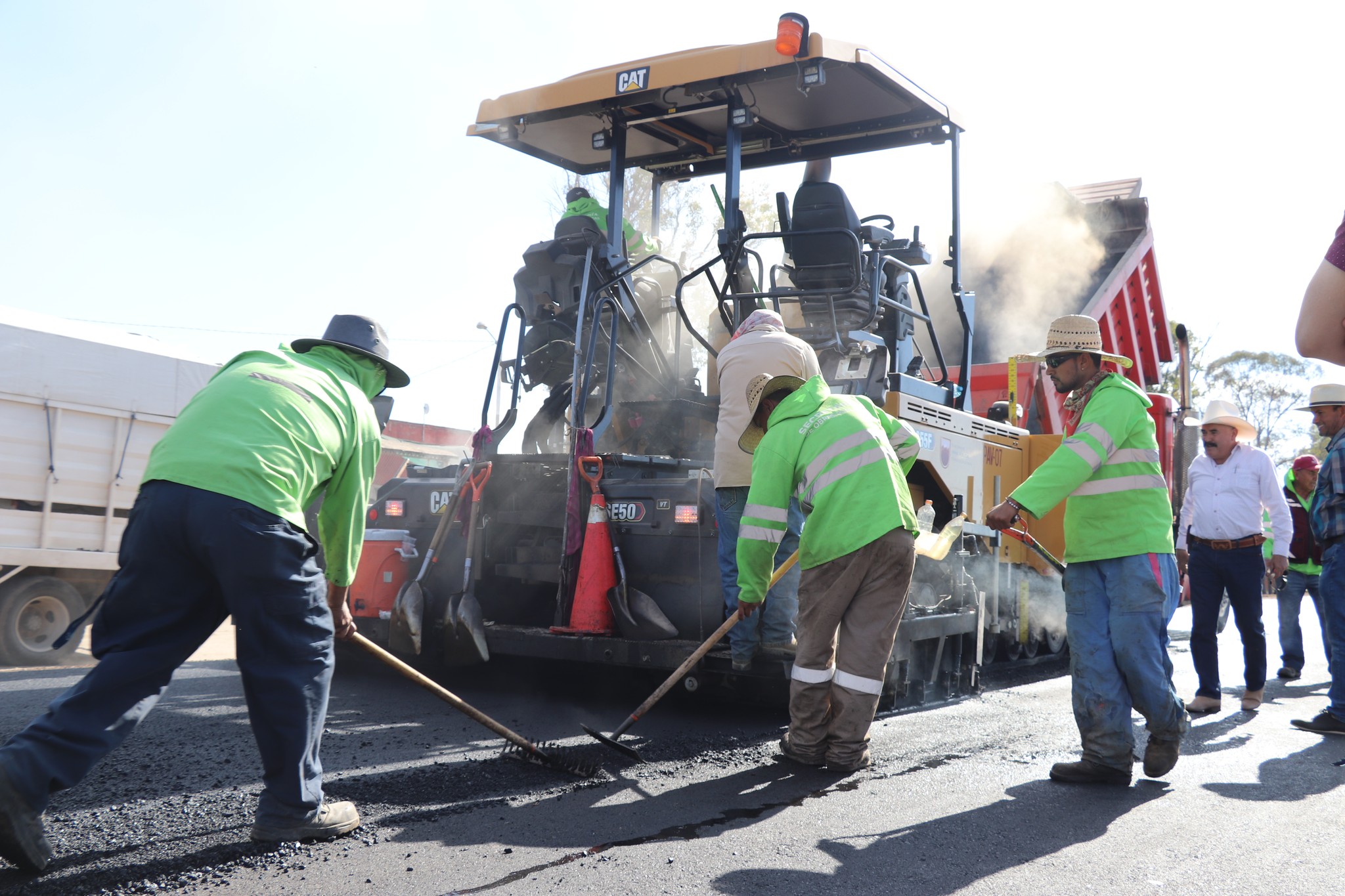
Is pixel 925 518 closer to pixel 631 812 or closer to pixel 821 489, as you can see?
pixel 821 489

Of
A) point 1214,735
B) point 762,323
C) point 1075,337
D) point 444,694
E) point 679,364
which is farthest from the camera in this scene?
point 679,364

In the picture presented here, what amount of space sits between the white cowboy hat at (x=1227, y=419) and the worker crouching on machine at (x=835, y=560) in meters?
3.07

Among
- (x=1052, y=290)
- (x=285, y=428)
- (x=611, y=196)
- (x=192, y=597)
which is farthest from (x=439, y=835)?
(x=1052, y=290)

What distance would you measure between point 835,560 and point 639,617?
1.24 metres

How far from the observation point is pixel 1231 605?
5738mm

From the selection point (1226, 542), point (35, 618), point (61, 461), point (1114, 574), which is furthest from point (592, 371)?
point (35, 618)

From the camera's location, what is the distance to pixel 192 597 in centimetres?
279

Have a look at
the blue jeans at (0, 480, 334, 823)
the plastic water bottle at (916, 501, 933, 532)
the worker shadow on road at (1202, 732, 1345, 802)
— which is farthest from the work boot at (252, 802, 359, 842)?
the plastic water bottle at (916, 501, 933, 532)

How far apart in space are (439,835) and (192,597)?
36.8 inches

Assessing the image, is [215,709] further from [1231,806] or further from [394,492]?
[1231,806]

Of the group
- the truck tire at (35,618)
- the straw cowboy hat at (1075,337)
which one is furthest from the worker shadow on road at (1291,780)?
the truck tire at (35,618)

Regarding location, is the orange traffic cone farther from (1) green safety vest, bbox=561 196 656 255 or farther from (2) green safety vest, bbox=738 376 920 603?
(1) green safety vest, bbox=561 196 656 255

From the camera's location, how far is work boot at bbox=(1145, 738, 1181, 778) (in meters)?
3.78

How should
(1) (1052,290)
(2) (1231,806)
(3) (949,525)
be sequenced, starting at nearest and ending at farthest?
(2) (1231,806)
(3) (949,525)
(1) (1052,290)
